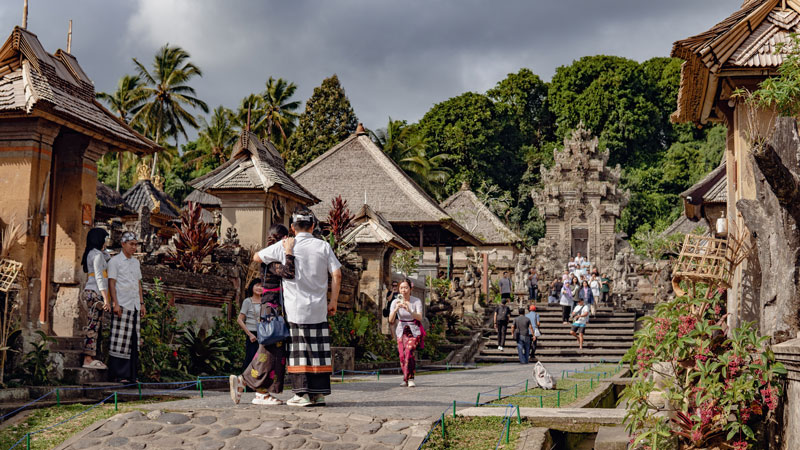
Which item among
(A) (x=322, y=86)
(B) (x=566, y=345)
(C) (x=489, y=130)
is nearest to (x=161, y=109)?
(A) (x=322, y=86)

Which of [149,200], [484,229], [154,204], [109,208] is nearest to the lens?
[109,208]

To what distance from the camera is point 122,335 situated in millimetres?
9516

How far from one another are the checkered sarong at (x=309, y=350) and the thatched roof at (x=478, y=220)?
1369 inches

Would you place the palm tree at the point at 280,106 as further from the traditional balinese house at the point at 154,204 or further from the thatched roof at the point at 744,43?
the thatched roof at the point at 744,43

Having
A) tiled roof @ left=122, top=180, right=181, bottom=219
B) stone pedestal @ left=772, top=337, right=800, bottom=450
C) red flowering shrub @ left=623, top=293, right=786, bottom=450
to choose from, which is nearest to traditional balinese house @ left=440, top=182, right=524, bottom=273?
tiled roof @ left=122, top=180, right=181, bottom=219

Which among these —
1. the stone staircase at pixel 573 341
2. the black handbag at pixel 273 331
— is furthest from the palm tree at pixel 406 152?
the black handbag at pixel 273 331

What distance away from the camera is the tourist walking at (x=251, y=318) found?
9.69 m

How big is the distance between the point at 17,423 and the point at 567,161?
4019cm

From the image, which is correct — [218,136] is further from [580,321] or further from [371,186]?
[580,321]

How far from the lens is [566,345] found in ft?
81.8

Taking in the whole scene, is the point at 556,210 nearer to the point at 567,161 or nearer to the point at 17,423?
the point at 567,161

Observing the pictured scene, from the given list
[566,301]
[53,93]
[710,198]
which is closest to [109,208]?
[566,301]

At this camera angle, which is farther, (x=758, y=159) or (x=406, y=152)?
(x=406, y=152)

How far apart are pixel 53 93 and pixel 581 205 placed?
37.2 metres
